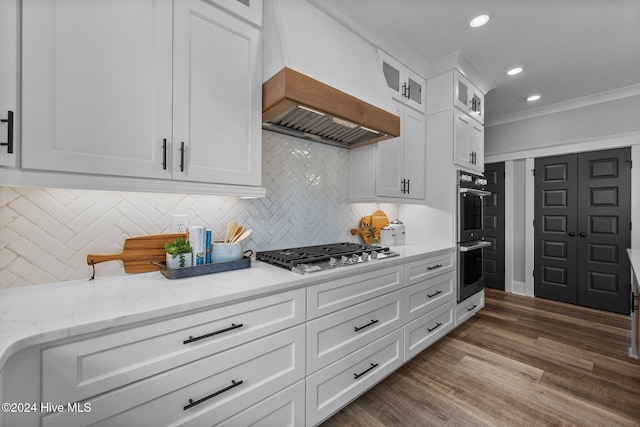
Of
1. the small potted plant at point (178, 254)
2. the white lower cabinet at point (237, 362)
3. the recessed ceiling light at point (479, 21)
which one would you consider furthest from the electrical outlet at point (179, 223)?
the recessed ceiling light at point (479, 21)

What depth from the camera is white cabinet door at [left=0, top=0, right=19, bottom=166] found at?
0.95 m

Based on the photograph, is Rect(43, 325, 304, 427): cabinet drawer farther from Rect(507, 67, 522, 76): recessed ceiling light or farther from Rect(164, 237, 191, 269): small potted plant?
Rect(507, 67, 522, 76): recessed ceiling light

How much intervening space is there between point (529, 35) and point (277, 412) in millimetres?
3464

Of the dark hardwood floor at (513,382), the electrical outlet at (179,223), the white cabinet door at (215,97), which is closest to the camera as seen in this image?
the white cabinet door at (215,97)

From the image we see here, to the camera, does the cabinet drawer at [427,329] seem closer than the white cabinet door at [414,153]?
Yes

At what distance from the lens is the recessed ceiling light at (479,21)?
2.16m

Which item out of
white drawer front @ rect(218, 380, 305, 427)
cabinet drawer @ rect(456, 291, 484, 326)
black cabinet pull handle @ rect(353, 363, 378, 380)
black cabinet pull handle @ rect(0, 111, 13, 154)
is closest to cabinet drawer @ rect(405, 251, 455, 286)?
cabinet drawer @ rect(456, 291, 484, 326)

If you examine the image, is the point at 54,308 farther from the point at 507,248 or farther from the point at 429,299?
the point at 507,248

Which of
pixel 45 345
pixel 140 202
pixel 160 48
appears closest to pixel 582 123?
pixel 160 48

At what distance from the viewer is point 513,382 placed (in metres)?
2.07

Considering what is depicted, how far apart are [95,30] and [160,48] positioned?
0.78ft

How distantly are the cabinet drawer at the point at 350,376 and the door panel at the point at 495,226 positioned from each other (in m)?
3.35

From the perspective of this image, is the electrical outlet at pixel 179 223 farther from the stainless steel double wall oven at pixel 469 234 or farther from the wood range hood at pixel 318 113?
the stainless steel double wall oven at pixel 469 234

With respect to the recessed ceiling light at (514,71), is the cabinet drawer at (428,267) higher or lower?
lower
